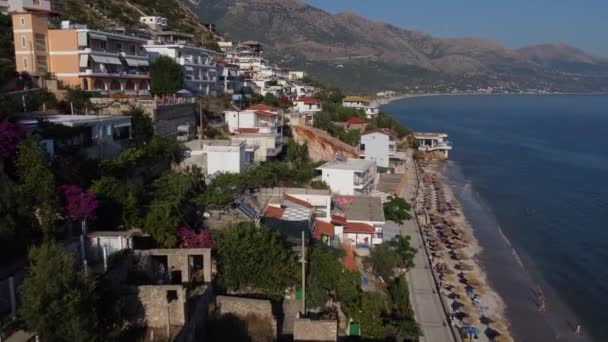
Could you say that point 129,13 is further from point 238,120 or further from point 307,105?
point 238,120

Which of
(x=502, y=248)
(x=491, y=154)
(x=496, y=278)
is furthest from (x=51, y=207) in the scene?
(x=491, y=154)

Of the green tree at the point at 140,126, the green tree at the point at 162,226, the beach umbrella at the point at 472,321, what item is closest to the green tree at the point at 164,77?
the green tree at the point at 140,126

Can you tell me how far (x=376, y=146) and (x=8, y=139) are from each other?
33413 millimetres

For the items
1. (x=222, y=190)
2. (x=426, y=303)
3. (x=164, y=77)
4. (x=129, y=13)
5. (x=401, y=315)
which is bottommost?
(x=426, y=303)

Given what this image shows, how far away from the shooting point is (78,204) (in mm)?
14914

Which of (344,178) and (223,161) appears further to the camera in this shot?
(344,178)

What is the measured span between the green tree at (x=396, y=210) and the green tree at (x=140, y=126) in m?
14.8

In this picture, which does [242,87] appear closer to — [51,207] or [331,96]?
[331,96]

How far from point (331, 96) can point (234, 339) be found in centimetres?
5709

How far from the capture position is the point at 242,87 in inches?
2007

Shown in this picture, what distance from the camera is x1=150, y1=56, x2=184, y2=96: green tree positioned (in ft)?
110

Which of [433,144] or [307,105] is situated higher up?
[307,105]

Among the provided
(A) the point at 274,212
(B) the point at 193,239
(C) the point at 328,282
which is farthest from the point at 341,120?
(B) the point at 193,239

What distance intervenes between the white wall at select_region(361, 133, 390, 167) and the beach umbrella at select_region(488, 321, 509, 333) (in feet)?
76.4
